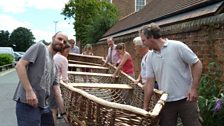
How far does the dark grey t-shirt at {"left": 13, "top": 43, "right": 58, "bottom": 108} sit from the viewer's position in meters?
4.85

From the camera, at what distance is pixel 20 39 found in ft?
307

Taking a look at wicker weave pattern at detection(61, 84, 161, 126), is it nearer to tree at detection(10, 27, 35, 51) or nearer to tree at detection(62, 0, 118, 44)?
tree at detection(62, 0, 118, 44)

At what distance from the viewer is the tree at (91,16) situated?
129ft

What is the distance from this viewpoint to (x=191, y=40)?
27.6ft

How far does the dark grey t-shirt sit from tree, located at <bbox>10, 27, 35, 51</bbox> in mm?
90159

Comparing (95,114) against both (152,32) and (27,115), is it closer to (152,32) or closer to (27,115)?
(27,115)

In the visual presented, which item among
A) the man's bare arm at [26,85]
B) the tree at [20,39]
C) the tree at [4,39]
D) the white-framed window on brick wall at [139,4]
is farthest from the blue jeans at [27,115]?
the tree at [20,39]

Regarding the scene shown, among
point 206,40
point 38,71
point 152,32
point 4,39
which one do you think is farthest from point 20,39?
point 152,32

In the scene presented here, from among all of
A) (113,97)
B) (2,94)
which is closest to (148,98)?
(113,97)

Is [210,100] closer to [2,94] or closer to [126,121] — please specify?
[126,121]

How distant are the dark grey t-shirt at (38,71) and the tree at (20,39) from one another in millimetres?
90159

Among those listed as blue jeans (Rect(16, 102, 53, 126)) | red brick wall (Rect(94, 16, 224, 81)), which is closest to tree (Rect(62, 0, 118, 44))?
red brick wall (Rect(94, 16, 224, 81))

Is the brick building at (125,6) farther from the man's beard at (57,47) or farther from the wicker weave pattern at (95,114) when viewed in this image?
the man's beard at (57,47)

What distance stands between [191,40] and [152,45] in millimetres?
3752
